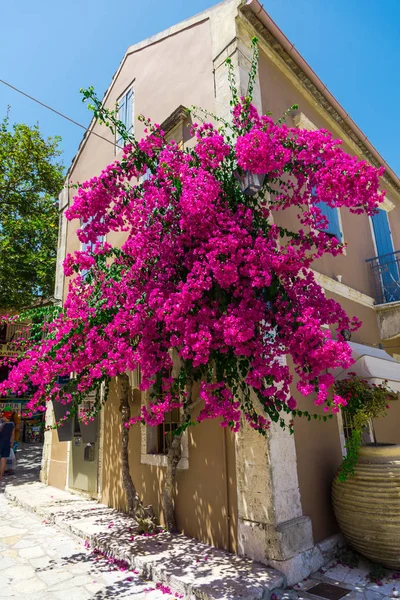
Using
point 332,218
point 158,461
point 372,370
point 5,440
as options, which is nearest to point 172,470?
point 158,461

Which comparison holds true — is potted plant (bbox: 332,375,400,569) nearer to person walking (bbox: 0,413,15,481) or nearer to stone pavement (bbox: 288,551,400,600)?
stone pavement (bbox: 288,551,400,600)

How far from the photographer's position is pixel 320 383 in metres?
4.00

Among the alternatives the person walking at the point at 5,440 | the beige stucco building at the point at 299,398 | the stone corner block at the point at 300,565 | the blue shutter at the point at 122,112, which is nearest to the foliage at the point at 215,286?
the beige stucco building at the point at 299,398

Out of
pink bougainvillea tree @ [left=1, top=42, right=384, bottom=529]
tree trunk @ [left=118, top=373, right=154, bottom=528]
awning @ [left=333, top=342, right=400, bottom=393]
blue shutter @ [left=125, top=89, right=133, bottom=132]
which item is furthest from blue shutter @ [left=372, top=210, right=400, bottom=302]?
blue shutter @ [left=125, top=89, right=133, bottom=132]

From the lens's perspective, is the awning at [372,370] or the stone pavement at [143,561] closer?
the stone pavement at [143,561]

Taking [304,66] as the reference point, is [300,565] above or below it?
below

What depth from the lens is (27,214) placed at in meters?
15.4

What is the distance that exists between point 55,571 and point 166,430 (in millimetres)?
2440

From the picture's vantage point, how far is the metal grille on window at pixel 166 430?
6.41 m

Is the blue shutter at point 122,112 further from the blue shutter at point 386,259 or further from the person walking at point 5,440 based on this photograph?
the person walking at point 5,440

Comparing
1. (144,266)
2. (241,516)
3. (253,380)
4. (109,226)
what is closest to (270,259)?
(253,380)

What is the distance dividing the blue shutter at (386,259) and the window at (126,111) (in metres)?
6.13

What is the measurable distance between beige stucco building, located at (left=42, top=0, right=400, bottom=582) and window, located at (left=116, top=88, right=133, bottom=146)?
6 cm

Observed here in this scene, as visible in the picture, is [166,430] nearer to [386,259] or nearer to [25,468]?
[386,259]
